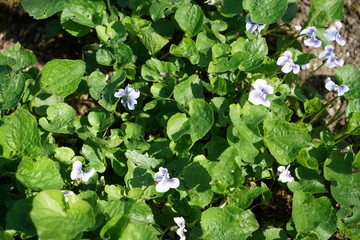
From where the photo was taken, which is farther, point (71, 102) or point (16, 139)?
point (71, 102)

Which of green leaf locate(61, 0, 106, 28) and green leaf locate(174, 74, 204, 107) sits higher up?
green leaf locate(61, 0, 106, 28)

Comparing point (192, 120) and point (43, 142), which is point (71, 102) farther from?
point (192, 120)

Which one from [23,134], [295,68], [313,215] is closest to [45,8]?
[23,134]

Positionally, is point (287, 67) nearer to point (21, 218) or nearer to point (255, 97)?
point (255, 97)

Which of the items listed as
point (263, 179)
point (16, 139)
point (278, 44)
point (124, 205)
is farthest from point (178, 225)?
point (278, 44)

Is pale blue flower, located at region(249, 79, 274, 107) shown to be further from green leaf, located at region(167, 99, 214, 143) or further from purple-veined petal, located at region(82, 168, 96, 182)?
purple-veined petal, located at region(82, 168, 96, 182)

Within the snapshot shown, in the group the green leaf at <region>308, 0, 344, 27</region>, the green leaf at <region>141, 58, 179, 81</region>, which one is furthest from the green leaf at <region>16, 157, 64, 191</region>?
the green leaf at <region>308, 0, 344, 27</region>

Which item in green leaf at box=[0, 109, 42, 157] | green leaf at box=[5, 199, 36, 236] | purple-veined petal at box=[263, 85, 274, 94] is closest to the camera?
green leaf at box=[5, 199, 36, 236]
